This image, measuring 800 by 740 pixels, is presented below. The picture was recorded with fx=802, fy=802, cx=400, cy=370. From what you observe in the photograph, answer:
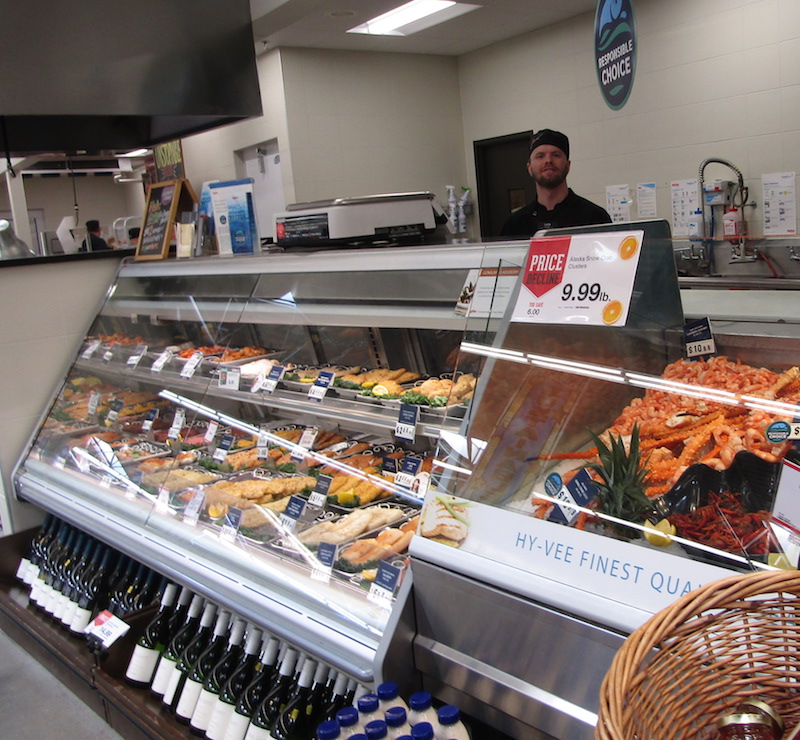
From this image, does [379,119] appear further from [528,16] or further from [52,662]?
[52,662]

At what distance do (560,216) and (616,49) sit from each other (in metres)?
0.84

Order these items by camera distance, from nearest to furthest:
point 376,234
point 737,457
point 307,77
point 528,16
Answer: point 737,457 → point 376,234 → point 528,16 → point 307,77

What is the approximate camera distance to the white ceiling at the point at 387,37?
5422 mm

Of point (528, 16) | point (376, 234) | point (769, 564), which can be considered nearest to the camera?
point (769, 564)

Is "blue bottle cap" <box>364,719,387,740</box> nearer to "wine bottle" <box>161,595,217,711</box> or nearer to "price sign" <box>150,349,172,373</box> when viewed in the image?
"wine bottle" <box>161,595,217,711</box>

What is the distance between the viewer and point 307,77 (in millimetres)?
7180

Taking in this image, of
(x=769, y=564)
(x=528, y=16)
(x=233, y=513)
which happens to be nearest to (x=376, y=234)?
(x=233, y=513)

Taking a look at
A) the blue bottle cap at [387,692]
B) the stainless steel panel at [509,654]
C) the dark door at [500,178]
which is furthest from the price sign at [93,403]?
the dark door at [500,178]

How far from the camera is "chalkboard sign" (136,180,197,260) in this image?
13.9 ft

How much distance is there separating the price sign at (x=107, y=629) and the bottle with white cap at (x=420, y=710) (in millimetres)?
1664

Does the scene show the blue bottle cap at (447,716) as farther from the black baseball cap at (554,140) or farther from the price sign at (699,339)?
the black baseball cap at (554,140)

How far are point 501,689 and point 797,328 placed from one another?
4.06ft

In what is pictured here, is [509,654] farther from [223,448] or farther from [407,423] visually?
[223,448]

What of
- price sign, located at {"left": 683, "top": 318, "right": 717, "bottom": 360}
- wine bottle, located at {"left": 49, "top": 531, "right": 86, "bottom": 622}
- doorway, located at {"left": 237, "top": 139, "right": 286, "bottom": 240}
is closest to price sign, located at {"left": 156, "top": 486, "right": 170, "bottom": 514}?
wine bottle, located at {"left": 49, "top": 531, "right": 86, "bottom": 622}
